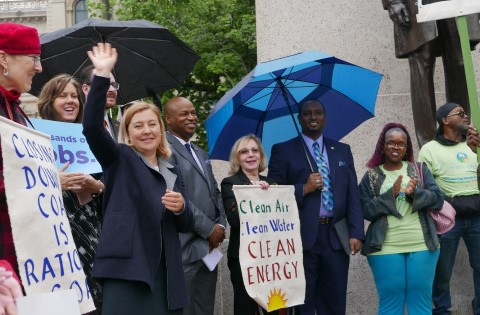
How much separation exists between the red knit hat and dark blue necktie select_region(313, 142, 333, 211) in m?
3.25

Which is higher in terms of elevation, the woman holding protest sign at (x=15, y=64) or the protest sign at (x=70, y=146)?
the woman holding protest sign at (x=15, y=64)

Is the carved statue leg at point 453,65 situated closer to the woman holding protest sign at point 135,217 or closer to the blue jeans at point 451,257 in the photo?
the blue jeans at point 451,257

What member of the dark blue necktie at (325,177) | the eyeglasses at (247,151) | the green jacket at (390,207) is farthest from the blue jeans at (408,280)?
the eyeglasses at (247,151)

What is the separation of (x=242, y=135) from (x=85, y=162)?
2270 mm

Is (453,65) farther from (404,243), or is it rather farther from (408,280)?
(408,280)

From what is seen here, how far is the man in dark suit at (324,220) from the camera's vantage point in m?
6.90

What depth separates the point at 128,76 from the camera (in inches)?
295

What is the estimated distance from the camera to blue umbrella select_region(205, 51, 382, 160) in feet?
24.0

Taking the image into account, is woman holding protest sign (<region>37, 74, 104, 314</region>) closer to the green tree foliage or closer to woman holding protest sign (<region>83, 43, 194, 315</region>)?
woman holding protest sign (<region>83, 43, 194, 315</region>)

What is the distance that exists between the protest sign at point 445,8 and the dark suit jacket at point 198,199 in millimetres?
2031

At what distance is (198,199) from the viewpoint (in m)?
6.59

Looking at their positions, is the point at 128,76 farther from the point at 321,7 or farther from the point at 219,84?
the point at 219,84

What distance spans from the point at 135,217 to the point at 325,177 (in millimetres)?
2608

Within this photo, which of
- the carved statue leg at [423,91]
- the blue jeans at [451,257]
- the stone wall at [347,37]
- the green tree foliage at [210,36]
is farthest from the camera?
the green tree foliage at [210,36]
